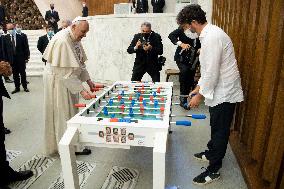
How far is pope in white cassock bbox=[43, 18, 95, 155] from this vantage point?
2.99 meters

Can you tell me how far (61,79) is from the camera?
3.09 metres

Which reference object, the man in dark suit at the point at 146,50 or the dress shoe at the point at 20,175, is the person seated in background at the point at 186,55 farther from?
the dress shoe at the point at 20,175

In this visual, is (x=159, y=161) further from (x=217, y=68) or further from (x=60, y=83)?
(x=60, y=83)

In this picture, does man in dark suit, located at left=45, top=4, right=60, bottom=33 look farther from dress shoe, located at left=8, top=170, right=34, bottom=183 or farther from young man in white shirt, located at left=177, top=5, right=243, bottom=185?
young man in white shirt, located at left=177, top=5, right=243, bottom=185

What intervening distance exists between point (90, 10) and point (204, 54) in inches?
481

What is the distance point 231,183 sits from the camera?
108 inches

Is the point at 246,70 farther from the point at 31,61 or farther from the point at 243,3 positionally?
the point at 31,61

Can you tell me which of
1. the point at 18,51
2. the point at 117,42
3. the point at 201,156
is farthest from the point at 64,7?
the point at 201,156

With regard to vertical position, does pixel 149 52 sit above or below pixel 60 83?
above

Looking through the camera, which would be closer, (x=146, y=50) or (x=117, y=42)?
(x=146, y=50)

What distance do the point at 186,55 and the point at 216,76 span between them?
2647 millimetres

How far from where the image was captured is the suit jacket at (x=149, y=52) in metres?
5.04

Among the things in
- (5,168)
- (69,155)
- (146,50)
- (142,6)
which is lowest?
(5,168)

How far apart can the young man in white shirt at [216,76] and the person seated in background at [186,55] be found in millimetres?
2307
